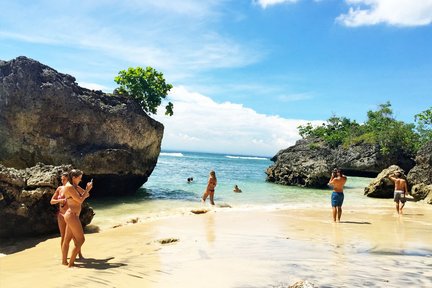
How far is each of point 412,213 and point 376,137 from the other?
3223cm

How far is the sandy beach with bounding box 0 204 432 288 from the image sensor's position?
19.6 ft

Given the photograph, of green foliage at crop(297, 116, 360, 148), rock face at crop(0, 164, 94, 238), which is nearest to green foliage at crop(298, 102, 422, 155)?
green foliage at crop(297, 116, 360, 148)

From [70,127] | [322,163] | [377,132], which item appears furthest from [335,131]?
[70,127]

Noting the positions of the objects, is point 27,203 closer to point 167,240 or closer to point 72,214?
point 72,214

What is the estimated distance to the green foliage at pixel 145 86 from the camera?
21781 mm

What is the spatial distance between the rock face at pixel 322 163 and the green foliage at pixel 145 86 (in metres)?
14.4

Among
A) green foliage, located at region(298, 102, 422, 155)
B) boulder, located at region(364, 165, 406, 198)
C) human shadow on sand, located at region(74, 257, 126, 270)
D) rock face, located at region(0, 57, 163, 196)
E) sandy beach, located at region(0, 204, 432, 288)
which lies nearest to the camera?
sandy beach, located at region(0, 204, 432, 288)

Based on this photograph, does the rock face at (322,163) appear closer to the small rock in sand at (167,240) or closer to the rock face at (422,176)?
the rock face at (422,176)

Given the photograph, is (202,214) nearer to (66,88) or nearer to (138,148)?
(138,148)

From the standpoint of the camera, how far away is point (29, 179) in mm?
10430

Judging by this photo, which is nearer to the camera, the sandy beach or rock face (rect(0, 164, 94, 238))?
the sandy beach

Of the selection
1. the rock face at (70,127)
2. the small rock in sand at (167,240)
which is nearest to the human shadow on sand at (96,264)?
the small rock in sand at (167,240)

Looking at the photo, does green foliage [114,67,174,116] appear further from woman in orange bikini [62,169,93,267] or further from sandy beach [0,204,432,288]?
woman in orange bikini [62,169,93,267]

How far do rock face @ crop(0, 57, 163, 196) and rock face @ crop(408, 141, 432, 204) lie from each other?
1580cm
